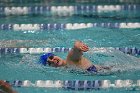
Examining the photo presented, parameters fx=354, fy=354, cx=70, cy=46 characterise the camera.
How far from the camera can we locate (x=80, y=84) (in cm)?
386

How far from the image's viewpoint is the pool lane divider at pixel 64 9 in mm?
7242

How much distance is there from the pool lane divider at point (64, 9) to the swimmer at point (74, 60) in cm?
317

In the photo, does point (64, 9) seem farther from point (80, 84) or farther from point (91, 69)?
point (80, 84)

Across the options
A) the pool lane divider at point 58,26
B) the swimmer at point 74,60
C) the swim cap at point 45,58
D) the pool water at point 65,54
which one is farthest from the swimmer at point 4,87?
the pool lane divider at point 58,26

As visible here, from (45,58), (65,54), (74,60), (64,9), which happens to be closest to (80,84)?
(74,60)

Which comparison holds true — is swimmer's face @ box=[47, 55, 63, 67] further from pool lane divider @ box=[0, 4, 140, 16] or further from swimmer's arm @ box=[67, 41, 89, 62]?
pool lane divider @ box=[0, 4, 140, 16]

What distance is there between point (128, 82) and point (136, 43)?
1511 millimetres

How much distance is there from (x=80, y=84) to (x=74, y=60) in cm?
30

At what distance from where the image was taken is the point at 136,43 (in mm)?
5340

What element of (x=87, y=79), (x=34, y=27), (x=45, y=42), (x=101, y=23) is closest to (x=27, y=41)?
(x=45, y=42)

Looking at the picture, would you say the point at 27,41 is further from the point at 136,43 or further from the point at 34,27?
the point at 136,43

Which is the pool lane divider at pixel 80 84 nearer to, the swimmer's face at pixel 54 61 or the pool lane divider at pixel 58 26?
the swimmer's face at pixel 54 61

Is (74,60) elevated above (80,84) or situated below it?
above

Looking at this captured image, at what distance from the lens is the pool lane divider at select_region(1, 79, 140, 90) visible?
385 centimetres
